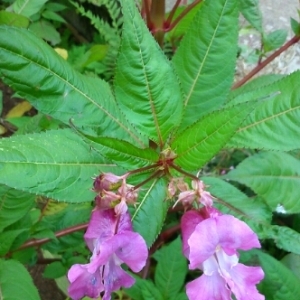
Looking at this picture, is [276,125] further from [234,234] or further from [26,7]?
[26,7]

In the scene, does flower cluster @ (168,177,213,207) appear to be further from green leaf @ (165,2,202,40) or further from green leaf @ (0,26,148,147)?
green leaf @ (165,2,202,40)

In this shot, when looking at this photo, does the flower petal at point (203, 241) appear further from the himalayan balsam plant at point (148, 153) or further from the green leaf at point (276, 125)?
the green leaf at point (276, 125)

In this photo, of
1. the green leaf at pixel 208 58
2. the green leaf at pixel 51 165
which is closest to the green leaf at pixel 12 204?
the green leaf at pixel 51 165

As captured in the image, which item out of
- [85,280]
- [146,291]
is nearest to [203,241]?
[85,280]

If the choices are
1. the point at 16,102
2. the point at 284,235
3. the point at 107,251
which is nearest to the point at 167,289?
the point at 284,235

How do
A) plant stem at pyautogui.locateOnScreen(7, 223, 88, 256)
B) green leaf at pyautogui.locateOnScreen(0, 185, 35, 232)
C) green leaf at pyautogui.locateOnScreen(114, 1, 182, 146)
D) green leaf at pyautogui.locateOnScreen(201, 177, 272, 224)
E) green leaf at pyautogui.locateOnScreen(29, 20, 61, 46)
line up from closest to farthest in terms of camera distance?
green leaf at pyautogui.locateOnScreen(114, 1, 182, 146)
green leaf at pyautogui.locateOnScreen(201, 177, 272, 224)
green leaf at pyautogui.locateOnScreen(0, 185, 35, 232)
plant stem at pyautogui.locateOnScreen(7, 223, 88, 256)
green leaf at pyautogui.locateOnScreen(29, 20, 61, 46)

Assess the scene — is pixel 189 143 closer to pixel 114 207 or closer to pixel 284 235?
pixel 114 207

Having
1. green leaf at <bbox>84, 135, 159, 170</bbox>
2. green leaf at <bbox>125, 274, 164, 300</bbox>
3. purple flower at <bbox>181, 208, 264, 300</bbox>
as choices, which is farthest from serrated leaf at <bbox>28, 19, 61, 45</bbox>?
purple flower at <bbox>181, 208, 264, 300</bbox>
